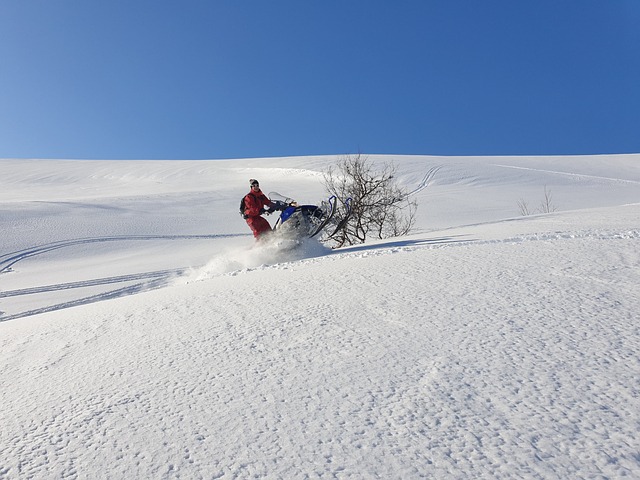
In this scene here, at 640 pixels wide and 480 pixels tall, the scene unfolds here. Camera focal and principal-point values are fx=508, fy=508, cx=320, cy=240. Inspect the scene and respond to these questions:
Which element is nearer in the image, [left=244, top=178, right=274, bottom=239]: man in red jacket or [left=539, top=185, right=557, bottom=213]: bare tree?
[left=244, top=178, right=274, bottom=239]: man in red jacket

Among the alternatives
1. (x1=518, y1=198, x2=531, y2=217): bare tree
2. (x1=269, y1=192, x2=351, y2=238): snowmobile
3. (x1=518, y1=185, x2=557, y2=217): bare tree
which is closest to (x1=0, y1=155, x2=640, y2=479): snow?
(x1=269, y1=192, x2=351, y2=238): snowmobile

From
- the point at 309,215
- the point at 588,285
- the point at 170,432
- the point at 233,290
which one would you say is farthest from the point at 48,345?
the point at 309,215

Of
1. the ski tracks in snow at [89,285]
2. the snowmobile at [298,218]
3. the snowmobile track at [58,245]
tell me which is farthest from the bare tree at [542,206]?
the ski tracks in snow at [89,285]

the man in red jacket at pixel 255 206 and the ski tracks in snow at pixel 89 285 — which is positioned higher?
the man in red jacket at pixel 255 206

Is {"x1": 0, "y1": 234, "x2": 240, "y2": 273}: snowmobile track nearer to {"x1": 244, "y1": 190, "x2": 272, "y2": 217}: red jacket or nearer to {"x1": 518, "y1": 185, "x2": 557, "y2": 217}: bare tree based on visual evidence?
{"x1": 244, "y1": 190, "x2": 272, "y2": 217}: red jacket

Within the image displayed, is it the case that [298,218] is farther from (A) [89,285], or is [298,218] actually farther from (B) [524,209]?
(B) [524,209]

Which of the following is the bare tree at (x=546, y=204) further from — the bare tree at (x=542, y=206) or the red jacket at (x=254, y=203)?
the red jacket at (x=254, y=203)

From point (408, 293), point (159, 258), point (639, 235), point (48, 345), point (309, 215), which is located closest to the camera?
point (48, 345)

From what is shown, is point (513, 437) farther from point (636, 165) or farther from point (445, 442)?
point (636, 165)

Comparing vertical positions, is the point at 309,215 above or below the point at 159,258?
above

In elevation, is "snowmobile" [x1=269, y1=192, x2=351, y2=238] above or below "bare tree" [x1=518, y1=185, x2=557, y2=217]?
above

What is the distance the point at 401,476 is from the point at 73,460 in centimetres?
109

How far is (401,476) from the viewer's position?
149 cm

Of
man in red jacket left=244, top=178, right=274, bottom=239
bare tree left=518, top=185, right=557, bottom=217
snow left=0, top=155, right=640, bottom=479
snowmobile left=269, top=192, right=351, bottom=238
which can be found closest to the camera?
snow left=0, top=155, right=640, bottom=479
